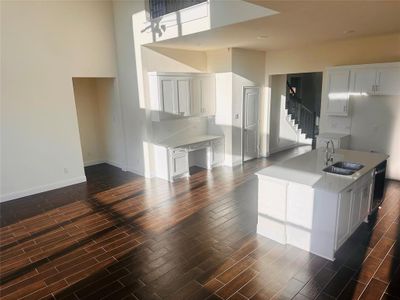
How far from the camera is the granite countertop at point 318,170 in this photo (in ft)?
9.95

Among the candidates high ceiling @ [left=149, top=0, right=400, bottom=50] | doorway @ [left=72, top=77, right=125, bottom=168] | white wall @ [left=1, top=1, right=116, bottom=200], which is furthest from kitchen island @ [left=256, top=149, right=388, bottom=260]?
doorway @ [left=72, top=77, right=125, bottom=168]

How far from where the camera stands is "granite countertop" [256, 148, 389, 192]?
3.03 meters

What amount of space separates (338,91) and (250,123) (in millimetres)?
2291

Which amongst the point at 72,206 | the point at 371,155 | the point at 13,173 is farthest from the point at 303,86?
the point at 13,173

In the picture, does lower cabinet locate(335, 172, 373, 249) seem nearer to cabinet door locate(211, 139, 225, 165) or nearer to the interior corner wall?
cabinet door locate(211, 139, 225, 165)

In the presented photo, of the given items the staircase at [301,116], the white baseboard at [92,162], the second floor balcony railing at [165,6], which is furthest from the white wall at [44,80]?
the staircase at [301,116]

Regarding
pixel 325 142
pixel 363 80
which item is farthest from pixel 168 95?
pixel 363 80

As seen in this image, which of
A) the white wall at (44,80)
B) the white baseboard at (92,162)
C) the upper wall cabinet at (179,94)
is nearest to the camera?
the white wall at (44,80)

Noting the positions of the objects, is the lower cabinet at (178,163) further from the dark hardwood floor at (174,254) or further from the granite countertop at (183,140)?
the dark hardwood floor at (174,254)

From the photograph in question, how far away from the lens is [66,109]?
18.8ft

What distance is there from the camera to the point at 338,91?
5.81 meters

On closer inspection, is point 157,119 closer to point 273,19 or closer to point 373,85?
point 273,19

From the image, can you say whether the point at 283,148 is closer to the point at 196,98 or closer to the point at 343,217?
the point at 196,98

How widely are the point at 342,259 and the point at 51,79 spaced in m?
5.94
